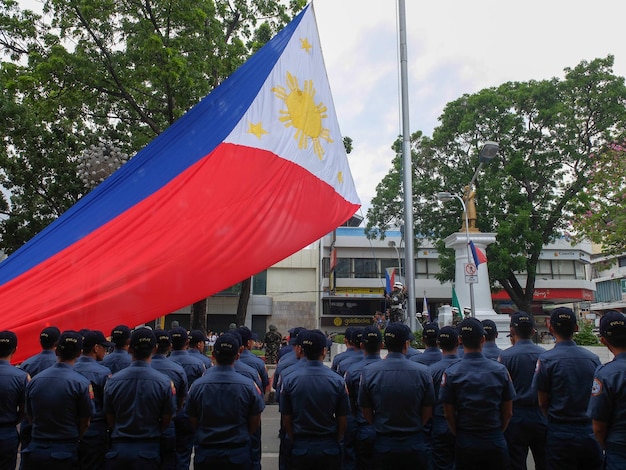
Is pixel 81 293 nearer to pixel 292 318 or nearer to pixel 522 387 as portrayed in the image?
pixel 522 387

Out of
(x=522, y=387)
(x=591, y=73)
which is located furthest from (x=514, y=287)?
(x=522, y=387)

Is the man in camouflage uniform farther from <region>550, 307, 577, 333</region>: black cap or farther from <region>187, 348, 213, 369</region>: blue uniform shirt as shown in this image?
<region>550, 307, 577, 333</region>: black cap

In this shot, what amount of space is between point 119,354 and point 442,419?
3.42 meters

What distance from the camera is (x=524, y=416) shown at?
534 cm

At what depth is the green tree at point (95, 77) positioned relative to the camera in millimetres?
15055

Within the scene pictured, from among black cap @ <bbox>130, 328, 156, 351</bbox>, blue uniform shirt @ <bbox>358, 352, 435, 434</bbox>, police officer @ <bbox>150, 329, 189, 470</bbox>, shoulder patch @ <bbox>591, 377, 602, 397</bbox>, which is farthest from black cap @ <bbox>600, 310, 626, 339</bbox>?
police officer @ <bbox>150, 329, 189, 470</bbox>

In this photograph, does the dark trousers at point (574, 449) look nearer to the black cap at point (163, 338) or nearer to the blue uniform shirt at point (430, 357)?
the blue uniform shirt at point (430, 357)

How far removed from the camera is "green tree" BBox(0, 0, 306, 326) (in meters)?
15.1

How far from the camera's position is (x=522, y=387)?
17.7ft

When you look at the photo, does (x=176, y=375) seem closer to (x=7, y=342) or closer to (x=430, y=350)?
(x=7, y=342)

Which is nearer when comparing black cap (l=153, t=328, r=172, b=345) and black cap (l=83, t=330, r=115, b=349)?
black cap (l=83, t=330, r=115, b=349)

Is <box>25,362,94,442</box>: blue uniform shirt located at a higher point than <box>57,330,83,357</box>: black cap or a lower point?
lower

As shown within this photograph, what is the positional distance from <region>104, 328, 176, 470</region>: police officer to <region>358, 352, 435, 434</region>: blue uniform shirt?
5.26 ft

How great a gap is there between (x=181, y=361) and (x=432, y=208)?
22.5 meters
